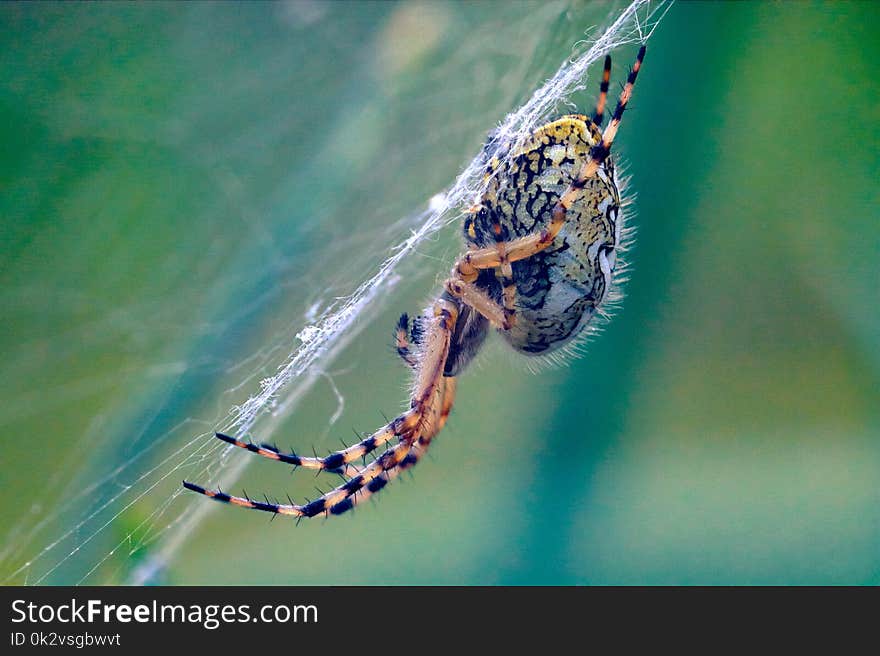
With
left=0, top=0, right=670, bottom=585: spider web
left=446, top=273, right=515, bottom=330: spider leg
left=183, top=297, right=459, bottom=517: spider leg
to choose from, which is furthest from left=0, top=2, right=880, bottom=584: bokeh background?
left=446, top=273, right=515, bottom=330: spider leg

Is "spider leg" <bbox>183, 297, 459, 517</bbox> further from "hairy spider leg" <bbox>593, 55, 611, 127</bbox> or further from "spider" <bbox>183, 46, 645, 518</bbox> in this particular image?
"hairy spider leg" <bbox>593, 55, 611, 127</bbox>

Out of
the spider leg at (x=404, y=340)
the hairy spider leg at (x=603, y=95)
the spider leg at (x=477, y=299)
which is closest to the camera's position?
the hairy spider leg at (x=603, y=95)

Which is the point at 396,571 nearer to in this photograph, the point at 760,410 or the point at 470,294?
the point at 470,294

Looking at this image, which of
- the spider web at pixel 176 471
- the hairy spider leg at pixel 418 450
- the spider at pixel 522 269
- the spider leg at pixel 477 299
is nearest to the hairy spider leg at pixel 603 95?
the spider at pixel 522 269

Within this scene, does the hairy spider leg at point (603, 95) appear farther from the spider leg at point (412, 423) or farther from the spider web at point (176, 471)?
the spider leg at point (412, 423)

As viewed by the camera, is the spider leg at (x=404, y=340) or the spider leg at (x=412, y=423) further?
the spider leg at (x=404, y=340)

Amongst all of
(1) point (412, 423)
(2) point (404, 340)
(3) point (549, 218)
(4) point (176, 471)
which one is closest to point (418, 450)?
(1) point (412, 423)
